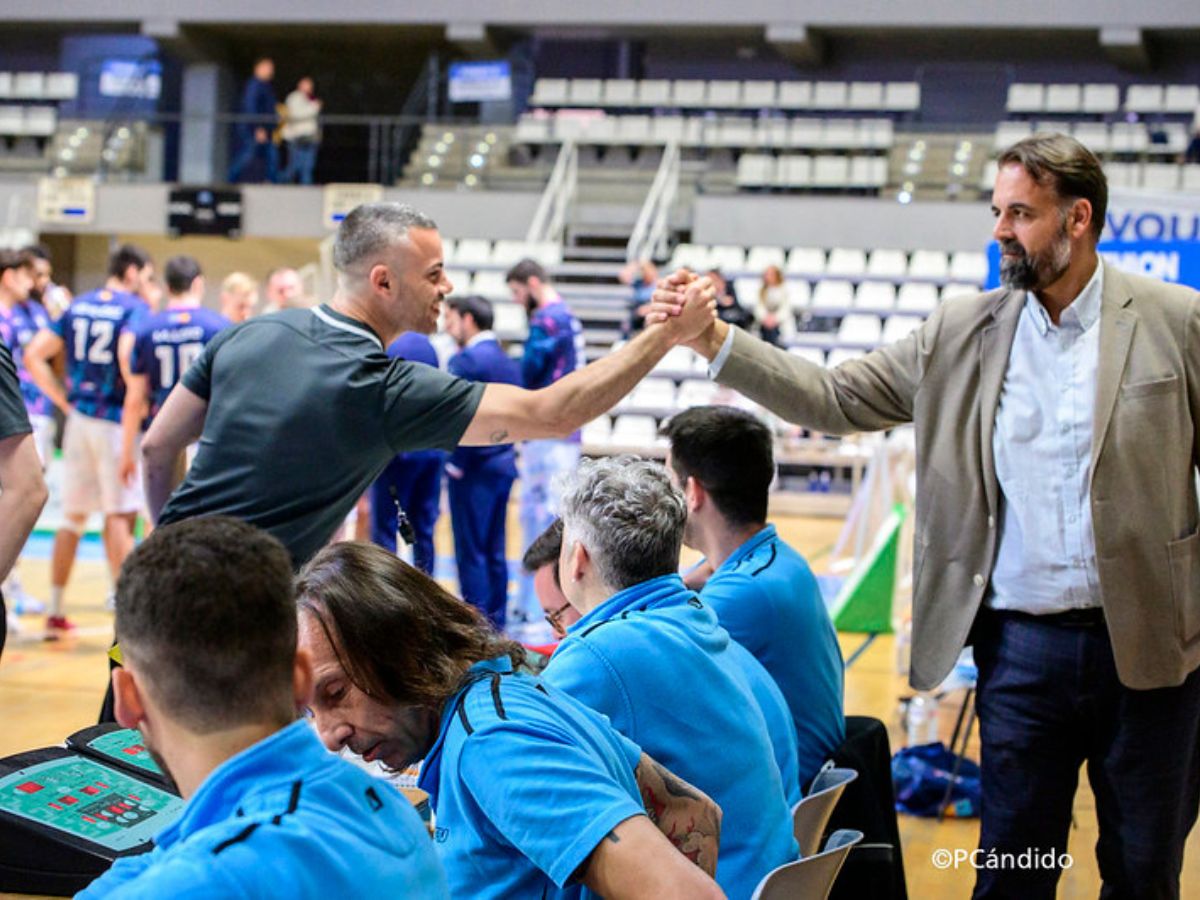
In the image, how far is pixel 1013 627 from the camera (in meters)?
2.71

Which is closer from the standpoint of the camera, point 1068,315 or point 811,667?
point 1068,315

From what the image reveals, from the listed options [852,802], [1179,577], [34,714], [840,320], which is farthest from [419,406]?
[840,320]

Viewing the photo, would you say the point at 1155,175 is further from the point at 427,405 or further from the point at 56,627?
the point at 427,405

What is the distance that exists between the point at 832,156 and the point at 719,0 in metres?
3.01

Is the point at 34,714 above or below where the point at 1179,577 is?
below

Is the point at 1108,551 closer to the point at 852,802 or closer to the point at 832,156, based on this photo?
the point at 852,802

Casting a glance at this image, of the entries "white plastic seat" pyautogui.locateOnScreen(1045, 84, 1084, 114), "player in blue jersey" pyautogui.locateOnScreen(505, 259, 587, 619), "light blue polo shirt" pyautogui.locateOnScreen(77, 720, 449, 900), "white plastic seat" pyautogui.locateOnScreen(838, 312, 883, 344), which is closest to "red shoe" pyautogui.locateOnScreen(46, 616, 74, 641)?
"player in blue jersey" pyautogui.locateOnScreen(505, 259, 587, 619)

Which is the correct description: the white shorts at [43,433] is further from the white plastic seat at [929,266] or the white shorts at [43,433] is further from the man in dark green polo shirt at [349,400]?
the white plastic seat at [929,266]

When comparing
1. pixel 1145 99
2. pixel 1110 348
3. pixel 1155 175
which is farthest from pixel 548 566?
pixel 1145 99

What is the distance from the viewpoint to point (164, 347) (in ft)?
22.7

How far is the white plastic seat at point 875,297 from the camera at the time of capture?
14.7m

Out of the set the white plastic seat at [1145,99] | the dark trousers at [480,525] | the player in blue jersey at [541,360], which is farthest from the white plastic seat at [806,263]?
the dark trousers at [480,525]

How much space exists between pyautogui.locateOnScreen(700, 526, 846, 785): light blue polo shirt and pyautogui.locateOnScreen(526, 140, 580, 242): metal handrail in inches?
531

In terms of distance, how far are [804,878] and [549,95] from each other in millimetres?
17204
